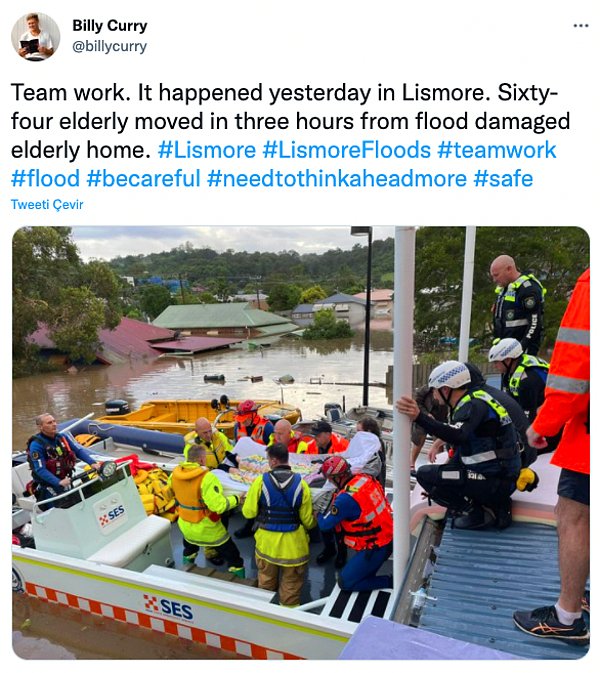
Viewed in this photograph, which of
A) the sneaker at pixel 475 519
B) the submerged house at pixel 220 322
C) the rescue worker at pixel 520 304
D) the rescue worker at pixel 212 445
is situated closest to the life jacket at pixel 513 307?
the rescue worker at pixel 520 304

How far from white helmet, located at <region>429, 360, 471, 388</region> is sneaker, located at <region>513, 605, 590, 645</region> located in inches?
49.4

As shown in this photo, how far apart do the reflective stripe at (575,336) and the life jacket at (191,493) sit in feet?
10.7

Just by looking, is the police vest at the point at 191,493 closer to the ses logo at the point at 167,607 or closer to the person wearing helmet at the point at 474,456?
the ses logo at the point at 167,607

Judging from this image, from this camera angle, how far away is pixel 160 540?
479cm

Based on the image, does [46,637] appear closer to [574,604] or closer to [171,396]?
[574,604]

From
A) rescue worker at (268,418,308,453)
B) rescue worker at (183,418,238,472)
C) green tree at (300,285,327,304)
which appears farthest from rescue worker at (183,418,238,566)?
green tree at (300,285,327,304)

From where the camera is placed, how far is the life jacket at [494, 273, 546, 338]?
14.2 ft

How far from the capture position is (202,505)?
429 centimetres

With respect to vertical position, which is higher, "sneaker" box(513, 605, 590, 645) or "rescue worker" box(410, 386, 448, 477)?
"rescue worker" box(410, 386, 448, 477)

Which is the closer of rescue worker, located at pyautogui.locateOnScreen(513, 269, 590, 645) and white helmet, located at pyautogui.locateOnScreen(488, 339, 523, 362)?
rescue worker, located at pyautogui.locateOnScreen(513, 269, 590, 645)

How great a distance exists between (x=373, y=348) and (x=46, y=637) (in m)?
31.8

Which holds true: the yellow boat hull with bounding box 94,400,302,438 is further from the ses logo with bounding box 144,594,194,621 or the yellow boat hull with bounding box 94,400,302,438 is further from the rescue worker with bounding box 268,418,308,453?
the ses logo with bounding box 144,594,194,621
